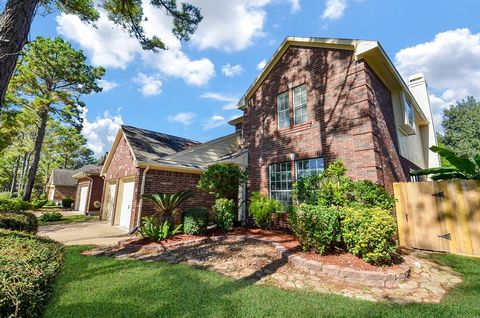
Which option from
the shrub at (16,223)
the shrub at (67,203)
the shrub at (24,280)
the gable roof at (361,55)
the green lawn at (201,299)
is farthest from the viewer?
the shrub at (67,203)

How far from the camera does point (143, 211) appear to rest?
10.2 metres

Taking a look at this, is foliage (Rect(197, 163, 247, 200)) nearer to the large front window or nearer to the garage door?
the large front window

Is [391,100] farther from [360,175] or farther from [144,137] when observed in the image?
[144,137]

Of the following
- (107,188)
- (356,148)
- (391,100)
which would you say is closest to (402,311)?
(356,148)

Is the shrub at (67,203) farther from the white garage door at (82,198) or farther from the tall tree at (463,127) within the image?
the tall tree at (463,127)

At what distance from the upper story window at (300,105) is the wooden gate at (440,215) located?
13.6ft

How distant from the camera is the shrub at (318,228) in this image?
5.70 meters

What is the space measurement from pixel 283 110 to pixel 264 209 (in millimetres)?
4444

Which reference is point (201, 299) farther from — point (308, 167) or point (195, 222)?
point (308, 167)

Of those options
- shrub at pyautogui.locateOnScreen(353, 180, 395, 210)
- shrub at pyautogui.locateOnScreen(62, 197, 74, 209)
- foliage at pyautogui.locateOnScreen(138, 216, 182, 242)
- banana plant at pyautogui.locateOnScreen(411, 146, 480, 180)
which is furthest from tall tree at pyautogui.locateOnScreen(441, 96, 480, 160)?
shrub at pyautogui.locateOnScreen(62, 197, 74, 209)

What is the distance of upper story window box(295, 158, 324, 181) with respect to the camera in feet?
28.7

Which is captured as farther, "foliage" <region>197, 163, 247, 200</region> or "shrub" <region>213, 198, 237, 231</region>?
"foliage" <region>197, 163, 247, 200</region>

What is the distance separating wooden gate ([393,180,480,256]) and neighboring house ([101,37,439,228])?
0.86 meters

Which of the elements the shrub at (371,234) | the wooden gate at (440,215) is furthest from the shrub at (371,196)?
the wooden gate at (440,215)
